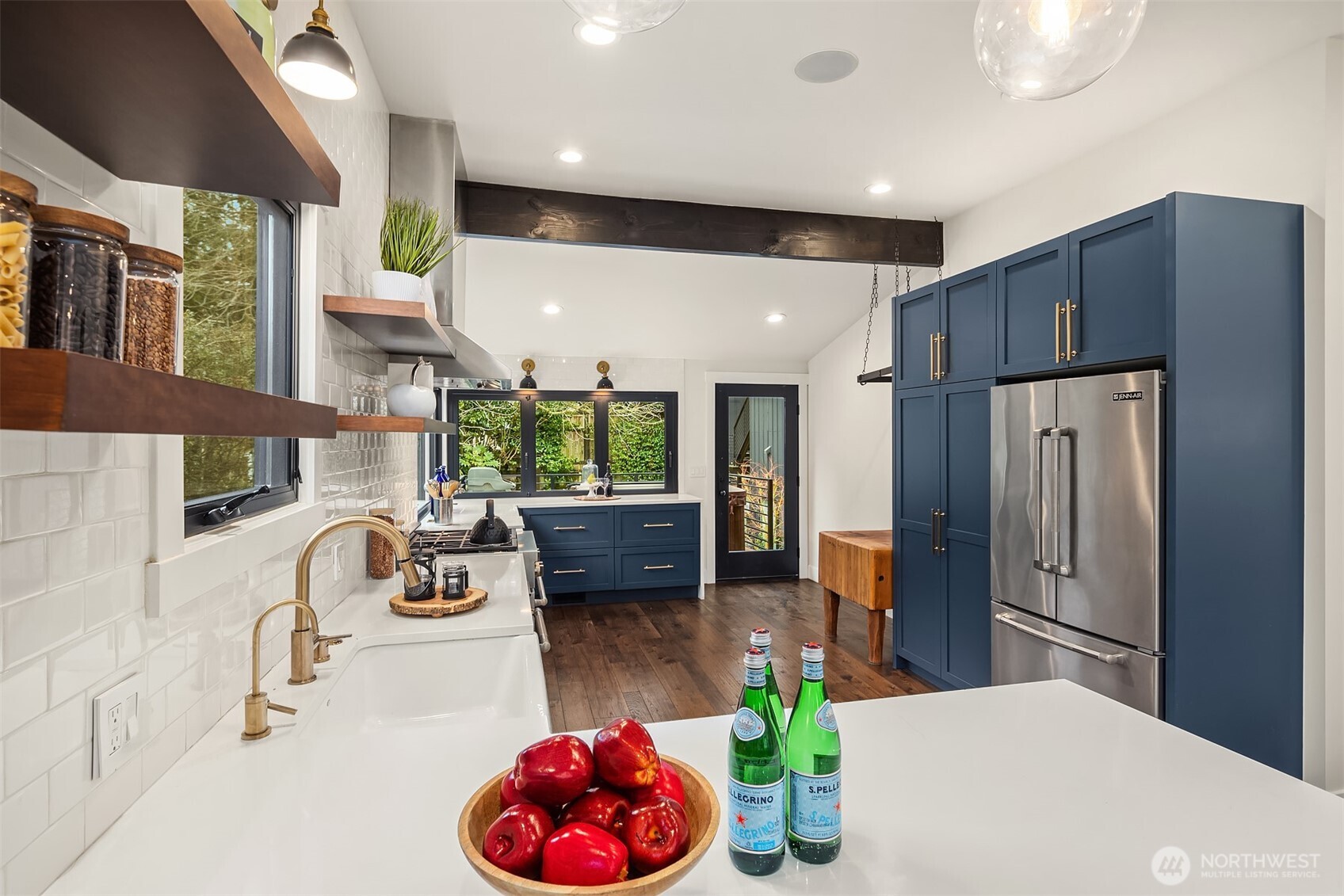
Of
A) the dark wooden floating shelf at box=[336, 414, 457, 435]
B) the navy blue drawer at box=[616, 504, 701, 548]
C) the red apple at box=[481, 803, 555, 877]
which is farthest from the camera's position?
the navy blue drawer at box=[616, 504, 701, 548]

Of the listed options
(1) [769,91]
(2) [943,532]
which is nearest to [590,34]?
(1) [769,91]

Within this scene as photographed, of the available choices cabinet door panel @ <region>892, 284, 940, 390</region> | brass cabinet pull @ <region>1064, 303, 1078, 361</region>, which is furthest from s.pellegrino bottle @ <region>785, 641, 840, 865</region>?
cabinet door panel @ <region>892, 284, 940, 390</region>

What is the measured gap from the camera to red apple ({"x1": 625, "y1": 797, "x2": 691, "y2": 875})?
2.04 feet

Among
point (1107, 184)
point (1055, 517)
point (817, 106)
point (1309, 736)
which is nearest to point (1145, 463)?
point (1055, 517)

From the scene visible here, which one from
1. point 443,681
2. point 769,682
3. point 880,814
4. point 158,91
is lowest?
point 443,681

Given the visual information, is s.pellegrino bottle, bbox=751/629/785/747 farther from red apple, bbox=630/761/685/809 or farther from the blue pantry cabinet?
the blue pantry cabinet

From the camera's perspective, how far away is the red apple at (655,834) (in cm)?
62

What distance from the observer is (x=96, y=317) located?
1.86ft

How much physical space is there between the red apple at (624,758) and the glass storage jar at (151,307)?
22.0 inches

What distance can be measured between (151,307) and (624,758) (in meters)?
0.64

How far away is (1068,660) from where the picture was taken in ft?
8.80

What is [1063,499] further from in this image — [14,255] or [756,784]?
[14,255]

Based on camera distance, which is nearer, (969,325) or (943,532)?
(969,325)

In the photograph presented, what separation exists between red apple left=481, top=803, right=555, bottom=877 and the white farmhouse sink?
97 cm
